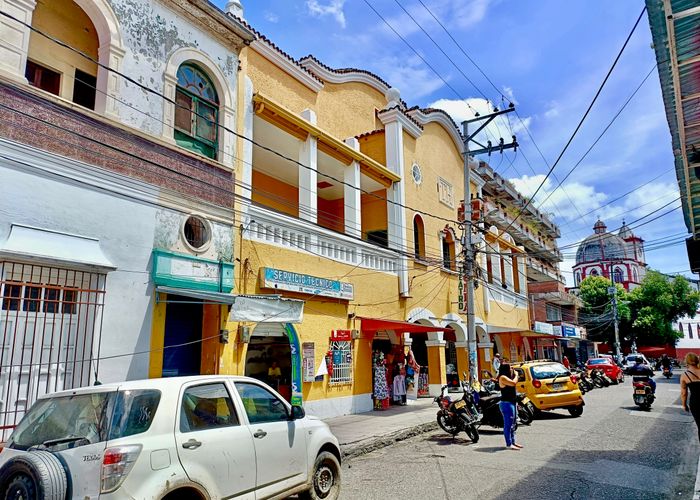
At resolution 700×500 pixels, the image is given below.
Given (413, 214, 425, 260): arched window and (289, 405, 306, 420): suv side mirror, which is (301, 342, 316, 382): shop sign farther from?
(413, 214, 425, 260): arched window

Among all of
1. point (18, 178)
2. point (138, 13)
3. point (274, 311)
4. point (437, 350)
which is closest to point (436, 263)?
point (437, 350)

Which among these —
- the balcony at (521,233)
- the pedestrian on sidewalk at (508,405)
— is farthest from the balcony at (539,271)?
the pedestrian on sidewalk at (508,405)

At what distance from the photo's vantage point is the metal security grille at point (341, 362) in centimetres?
1387

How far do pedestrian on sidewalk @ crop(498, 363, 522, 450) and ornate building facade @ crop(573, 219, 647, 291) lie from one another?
230ft

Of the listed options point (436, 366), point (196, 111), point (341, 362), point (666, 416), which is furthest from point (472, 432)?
point (196, 111)

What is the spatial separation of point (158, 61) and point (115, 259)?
4.28 meters

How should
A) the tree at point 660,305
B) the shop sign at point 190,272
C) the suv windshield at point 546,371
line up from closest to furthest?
the shop sign at point 190,272
the suv windshield at point 546,371
the tree at point 660,305

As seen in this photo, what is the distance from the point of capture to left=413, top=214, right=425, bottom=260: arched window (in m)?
18.9

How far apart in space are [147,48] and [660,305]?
52.5 m

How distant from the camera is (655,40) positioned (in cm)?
562

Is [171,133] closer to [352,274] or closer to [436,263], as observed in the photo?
[352,274]

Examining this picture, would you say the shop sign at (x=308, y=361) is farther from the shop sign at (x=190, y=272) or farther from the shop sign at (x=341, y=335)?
the shop sign at (x=190, y=272)

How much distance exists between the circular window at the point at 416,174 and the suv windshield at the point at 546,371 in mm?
8158

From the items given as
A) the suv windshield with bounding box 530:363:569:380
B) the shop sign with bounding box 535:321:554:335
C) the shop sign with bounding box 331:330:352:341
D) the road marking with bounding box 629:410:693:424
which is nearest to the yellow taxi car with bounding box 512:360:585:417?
the suv windshield with bounding box 530:363:569:380
